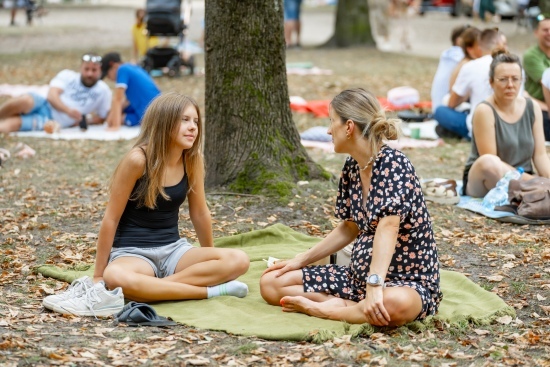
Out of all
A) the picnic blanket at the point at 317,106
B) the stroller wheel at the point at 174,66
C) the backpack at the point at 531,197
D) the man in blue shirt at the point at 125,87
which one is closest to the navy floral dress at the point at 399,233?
the backpack at the point at 531,197

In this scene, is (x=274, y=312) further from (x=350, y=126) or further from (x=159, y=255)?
(x=350, y=126)

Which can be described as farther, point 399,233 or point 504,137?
point 504,137

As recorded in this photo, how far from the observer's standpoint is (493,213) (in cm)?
707

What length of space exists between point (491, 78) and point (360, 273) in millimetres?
3115

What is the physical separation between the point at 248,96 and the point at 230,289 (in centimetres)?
228

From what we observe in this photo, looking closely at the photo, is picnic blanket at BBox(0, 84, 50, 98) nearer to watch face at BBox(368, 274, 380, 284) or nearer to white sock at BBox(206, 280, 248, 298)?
white sock at BBox(206, 280, 248, 298)

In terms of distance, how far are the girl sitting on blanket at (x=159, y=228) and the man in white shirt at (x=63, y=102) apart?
6.00 m

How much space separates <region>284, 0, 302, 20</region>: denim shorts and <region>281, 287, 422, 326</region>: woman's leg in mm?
17009

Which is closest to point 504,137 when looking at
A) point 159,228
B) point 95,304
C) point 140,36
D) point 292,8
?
point 159,228

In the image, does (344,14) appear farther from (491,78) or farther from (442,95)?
(491,78)

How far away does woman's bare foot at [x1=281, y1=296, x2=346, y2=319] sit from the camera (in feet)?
15.0

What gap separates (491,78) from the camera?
711 centimetres

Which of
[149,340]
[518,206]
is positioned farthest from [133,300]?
[518,206]

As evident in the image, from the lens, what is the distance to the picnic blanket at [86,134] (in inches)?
418
